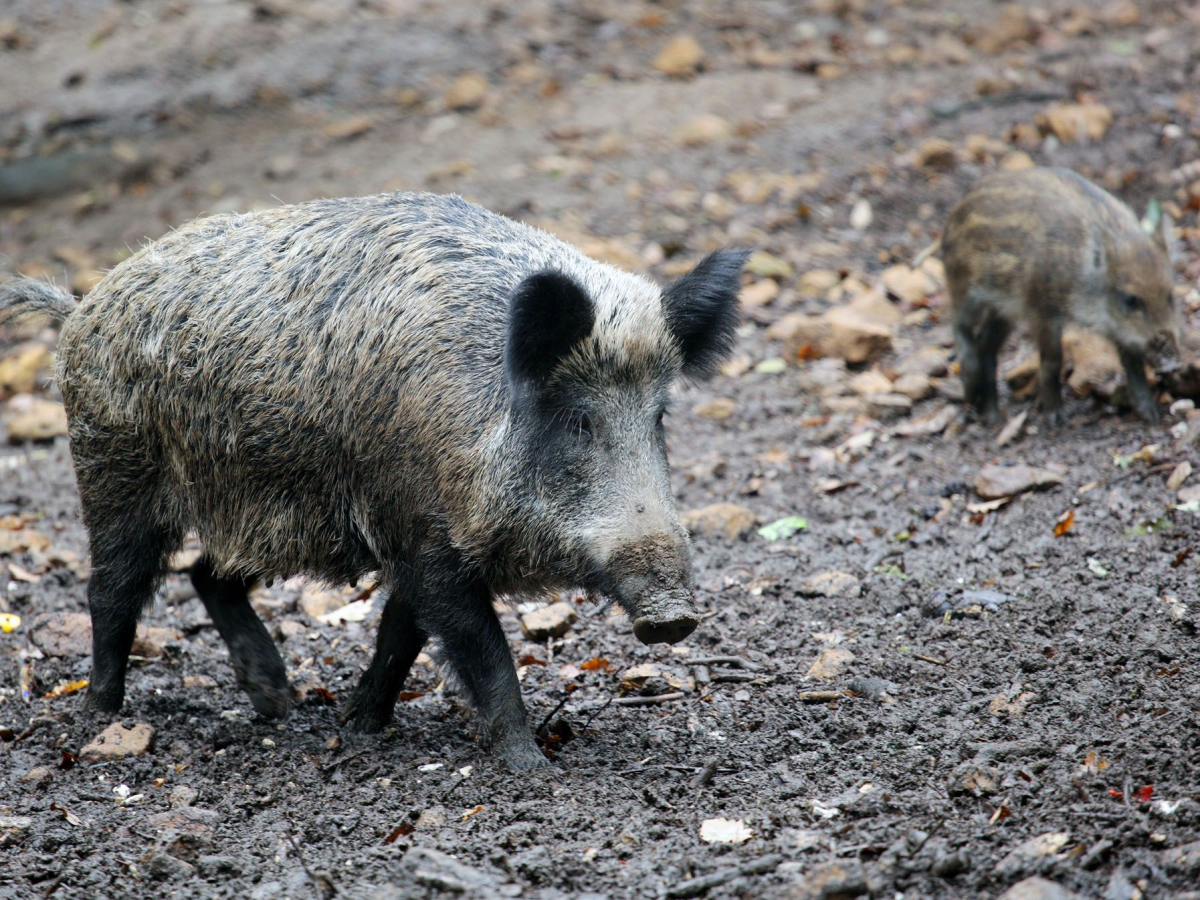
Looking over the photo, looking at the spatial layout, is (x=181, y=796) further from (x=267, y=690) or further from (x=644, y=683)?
(x=644, y=683)

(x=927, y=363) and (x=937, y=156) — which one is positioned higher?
(x=937, y=156)

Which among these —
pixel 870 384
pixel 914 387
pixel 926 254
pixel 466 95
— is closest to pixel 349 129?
pixel 466 95

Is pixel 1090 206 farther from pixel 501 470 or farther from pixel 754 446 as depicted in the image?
pixel 501 470

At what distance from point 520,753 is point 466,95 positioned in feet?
30.1

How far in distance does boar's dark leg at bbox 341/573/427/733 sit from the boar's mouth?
3.45 ft

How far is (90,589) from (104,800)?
1.03 m

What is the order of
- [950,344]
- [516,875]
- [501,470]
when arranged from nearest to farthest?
[516,875]
[501,470]
[950,344]

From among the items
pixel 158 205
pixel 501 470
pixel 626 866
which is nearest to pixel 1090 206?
pixel 501 470

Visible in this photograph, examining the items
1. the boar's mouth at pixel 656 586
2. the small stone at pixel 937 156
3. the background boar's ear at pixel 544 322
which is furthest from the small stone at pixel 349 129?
the boar's mouth at pixel 656 586

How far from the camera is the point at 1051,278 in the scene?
738cm

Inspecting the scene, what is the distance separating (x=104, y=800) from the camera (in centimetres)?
430

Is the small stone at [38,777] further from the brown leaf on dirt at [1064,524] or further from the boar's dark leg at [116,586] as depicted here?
the brown leaf on dirt at [1064,524]

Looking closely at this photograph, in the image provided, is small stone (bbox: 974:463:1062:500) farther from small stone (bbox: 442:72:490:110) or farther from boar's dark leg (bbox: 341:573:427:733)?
small stone (bbox: 442:72:490:110)

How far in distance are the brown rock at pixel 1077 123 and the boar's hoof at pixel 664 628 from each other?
772cm
